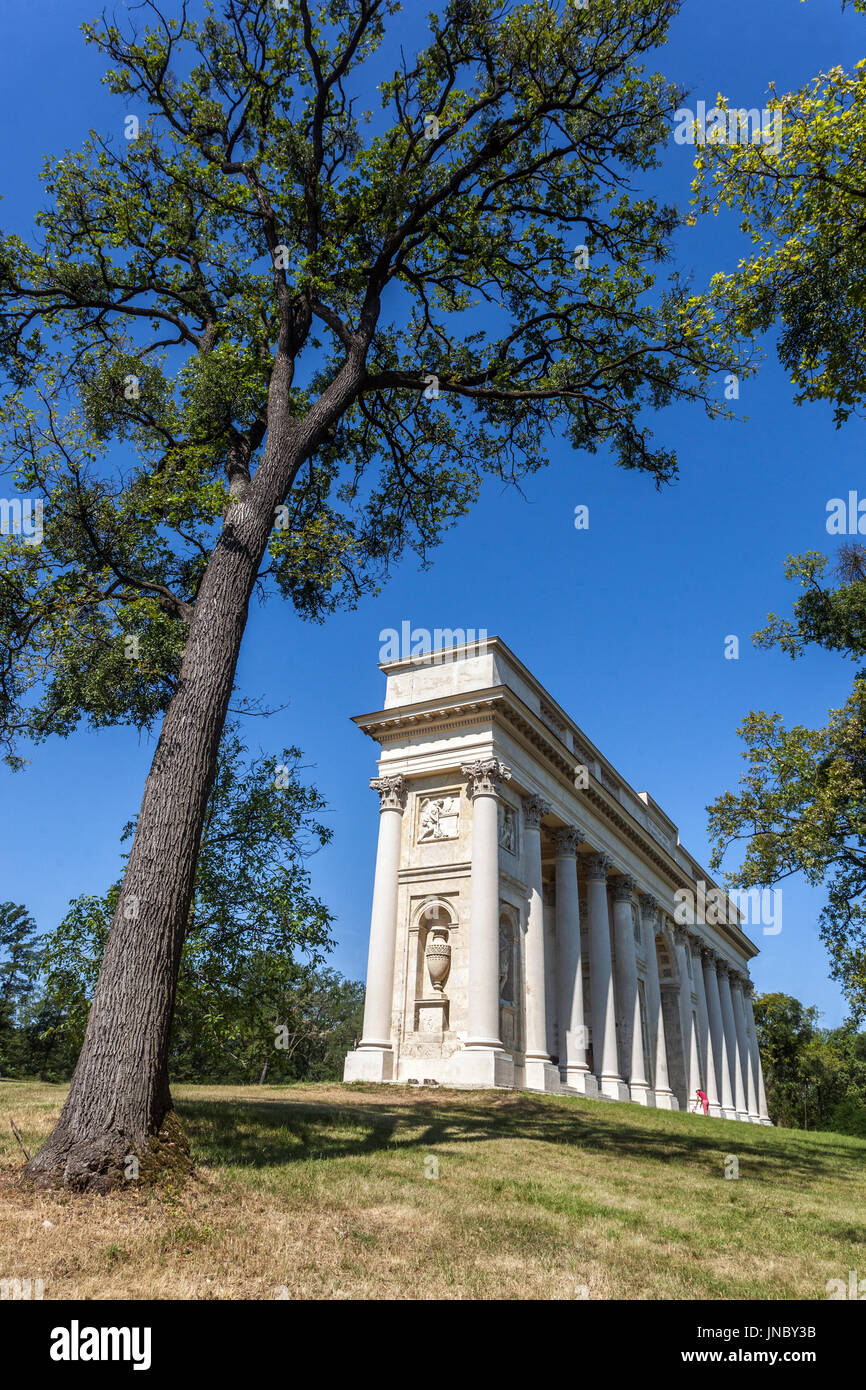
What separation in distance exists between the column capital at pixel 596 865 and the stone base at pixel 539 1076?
37.6 ft

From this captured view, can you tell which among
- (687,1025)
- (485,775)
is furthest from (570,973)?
(687,1025)

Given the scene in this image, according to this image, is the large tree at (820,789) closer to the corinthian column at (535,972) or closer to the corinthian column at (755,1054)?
the corinthian column at (535,972)

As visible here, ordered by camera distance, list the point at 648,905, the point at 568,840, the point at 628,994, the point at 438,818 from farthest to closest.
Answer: the point at 648,905 < the point at 628,994 < the point at 568,840 < the point at 438,818

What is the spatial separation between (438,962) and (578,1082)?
806 centimetres

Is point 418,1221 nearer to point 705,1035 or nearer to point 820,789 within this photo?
point 820,789

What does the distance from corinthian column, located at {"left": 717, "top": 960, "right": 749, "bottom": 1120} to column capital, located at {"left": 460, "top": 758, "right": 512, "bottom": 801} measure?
41832mm

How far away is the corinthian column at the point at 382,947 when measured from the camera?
87.5 ft

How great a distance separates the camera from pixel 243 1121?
12.3 m

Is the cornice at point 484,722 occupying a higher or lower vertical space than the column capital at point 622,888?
higher

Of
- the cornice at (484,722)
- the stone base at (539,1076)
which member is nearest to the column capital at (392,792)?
the cornice at (484,722)

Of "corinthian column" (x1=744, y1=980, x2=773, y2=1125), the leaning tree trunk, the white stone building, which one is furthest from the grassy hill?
"corinthian column" (x1=744, y1=980, x2=773, y2=1125)

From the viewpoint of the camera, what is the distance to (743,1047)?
216 ft

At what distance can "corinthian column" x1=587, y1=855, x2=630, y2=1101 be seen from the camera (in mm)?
33969

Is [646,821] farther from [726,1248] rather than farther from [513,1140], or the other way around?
[726,1248]
